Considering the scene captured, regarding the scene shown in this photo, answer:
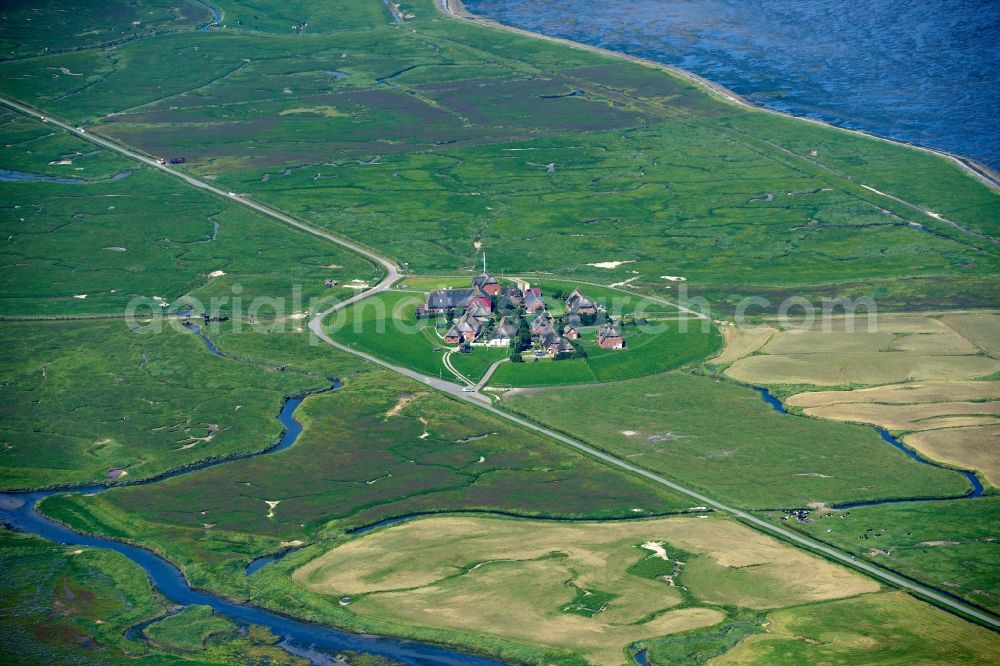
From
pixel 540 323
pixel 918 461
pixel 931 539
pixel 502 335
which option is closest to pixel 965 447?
pixel 918 461

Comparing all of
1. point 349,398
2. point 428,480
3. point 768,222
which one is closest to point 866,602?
point 428,480

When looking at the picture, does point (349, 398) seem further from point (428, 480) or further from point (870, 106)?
point (870, 106)

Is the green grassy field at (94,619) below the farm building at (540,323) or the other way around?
below

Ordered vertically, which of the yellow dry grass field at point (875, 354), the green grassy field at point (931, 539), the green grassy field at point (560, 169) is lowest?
the green grassy field at point (931, 539)

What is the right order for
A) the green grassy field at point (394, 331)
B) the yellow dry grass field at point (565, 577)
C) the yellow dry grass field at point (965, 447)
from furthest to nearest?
1. the green grassy field at point (394, 331)
2. the yellow dry grass field at point (965, 447)
3. the yellow dry grass field at point (565, 577)

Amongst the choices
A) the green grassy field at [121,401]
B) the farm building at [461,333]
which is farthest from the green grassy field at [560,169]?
the green grassy field at [121,401]

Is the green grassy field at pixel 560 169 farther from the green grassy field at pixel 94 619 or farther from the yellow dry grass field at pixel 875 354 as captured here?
the green grassy field at pixel 94 619

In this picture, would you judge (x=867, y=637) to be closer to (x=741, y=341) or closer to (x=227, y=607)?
(x=227, y=607)
